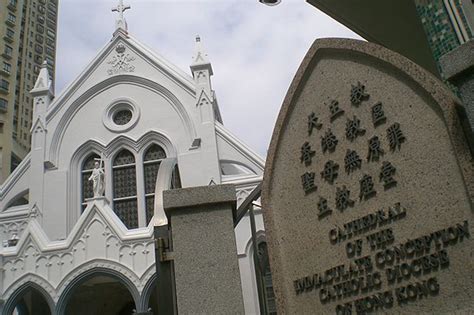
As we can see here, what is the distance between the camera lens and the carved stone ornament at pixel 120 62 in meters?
21.4

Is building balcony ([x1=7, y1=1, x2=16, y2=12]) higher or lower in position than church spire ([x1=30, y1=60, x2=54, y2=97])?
higher

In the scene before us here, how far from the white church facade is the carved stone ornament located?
0.16 ft

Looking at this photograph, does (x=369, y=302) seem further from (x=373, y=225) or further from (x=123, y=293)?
(x=123, y=293)

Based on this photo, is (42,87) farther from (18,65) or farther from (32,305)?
(18,65)

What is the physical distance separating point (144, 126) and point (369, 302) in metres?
17.8

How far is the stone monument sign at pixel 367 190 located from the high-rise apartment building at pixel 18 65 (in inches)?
1421

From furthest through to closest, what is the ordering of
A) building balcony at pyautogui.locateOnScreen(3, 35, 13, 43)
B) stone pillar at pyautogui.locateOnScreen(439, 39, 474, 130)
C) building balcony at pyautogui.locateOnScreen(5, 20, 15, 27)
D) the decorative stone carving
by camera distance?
building balcony at pyautogui.locateOnScreen(5, 20, 15, 27) → building balcony at pyautogui.locateOnScreen(3, 35, 13, 43) → the decorative stone carving → stone pillar at pyautogui.locateOnScreen(439, 39, 474, 130)

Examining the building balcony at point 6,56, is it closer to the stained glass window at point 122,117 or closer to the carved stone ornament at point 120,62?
the carved stone ornament at point 120,62

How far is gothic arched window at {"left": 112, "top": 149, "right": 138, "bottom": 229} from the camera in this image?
19062 millimetres

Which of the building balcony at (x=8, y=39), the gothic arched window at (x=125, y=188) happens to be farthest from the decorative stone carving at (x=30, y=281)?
the building balcony at (x=8, y=39)

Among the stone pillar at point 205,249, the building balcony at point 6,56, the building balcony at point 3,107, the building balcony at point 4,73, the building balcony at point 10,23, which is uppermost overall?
the building balcony at point 10,23

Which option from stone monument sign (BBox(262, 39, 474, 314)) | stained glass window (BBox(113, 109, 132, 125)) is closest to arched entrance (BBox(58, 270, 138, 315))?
stained glass window (BBox(113, 109, 132, 125))

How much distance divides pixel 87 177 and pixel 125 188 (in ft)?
5.74

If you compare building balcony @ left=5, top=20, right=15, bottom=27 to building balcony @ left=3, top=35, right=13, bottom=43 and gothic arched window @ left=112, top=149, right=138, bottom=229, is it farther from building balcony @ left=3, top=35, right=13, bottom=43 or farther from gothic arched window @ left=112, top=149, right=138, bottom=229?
gothic arched window @ left=112, top=149, right=138, bottom=229
